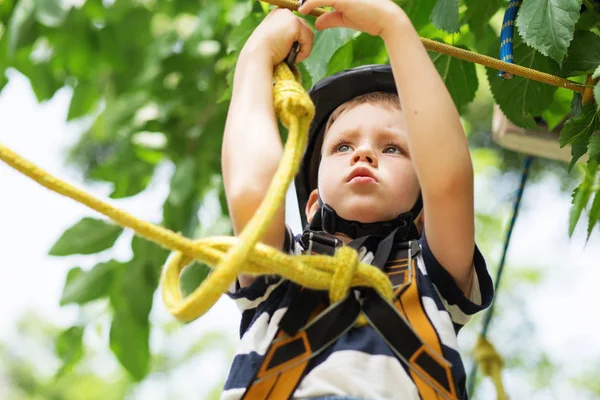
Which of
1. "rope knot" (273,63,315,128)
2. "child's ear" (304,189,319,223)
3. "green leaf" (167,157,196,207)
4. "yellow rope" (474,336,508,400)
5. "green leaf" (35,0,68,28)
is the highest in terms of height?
"rope knot" (273,63,315,128)

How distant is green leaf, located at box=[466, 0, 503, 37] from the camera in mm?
1427

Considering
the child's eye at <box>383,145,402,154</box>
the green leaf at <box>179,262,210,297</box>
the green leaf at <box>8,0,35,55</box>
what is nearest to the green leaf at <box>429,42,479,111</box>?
the child's eye at <box>383,145,402,154</box>

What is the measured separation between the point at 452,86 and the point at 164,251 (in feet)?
3.40

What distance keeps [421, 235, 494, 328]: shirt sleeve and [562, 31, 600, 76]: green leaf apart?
1.07 feet

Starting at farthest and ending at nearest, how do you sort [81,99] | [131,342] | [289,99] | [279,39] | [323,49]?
1. [81,99]
2. [131,342]
3. [323,49]
4. [279,39]
5. [289,99]

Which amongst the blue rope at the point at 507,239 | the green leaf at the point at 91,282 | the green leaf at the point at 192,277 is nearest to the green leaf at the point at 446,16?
the blue rope at the point at 507,239

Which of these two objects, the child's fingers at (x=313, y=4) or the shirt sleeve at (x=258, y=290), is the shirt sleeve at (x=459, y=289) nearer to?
the shirt sleeve at (x=258, y=290)

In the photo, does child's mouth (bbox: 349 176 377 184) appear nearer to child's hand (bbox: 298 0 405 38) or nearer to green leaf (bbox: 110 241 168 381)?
child's hand (bbox: 298 0 405 38)

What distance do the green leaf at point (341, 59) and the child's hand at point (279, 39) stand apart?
0.33 meters

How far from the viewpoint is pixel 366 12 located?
100cm

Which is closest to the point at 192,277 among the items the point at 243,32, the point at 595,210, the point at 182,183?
the point at 182,183

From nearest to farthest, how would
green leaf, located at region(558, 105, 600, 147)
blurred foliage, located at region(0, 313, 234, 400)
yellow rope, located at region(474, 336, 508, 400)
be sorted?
green leaf, located at region(558, 105, 600, 147), yellow rope, located at region(474, 336, 508, 400), blurred foliage, located at region(0, 313, 234, 400)

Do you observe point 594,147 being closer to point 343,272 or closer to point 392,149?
point 392,149

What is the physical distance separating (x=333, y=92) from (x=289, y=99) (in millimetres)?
259
